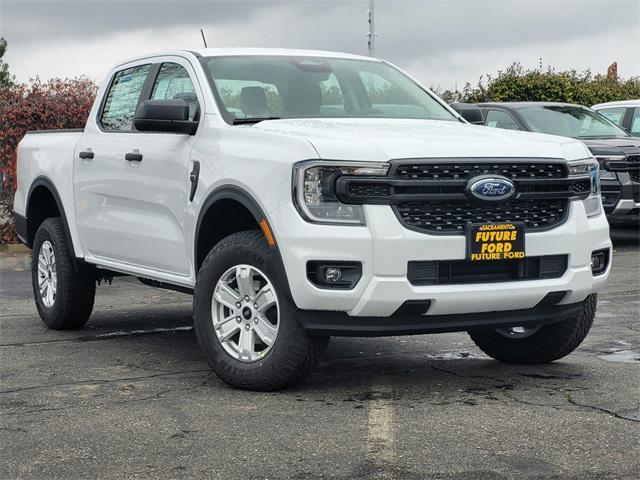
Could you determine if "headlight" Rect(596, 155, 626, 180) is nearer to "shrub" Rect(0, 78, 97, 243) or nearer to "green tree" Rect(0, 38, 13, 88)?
"shrub" Rect(0, 78, 97, 243)

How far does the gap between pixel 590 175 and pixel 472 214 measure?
93 cm

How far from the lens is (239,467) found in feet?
15.7

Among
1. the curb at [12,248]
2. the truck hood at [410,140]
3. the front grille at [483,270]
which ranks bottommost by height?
the curb at [12,248]

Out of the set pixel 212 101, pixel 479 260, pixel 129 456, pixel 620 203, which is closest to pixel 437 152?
pixel 479 260

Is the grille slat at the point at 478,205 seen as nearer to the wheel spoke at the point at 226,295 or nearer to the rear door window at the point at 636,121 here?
the wheel spoke at the point at 226,295

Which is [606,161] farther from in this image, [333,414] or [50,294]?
[333,414]

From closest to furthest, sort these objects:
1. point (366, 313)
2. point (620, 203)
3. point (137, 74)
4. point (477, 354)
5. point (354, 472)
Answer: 1. point (354, 472)
2. point (366, 313)
3. point (477, 354)
4. point (137, 74)
5. point (620, 203)

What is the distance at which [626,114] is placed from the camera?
701 inches

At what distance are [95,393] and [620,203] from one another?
975cm

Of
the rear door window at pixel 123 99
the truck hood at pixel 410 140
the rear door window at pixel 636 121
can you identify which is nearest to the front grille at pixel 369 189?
the truck hood at pixel 410 140

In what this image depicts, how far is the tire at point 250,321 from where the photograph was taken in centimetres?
603

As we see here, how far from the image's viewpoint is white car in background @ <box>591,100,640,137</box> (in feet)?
58.0

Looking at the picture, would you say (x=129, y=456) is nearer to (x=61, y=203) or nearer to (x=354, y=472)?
(x=354, y=472)

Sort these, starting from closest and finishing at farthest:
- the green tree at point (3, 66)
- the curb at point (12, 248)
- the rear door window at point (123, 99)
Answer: the rear door window at point (123, 99) → the curb at point (12, 248) → the green tree at point (3, 66)
